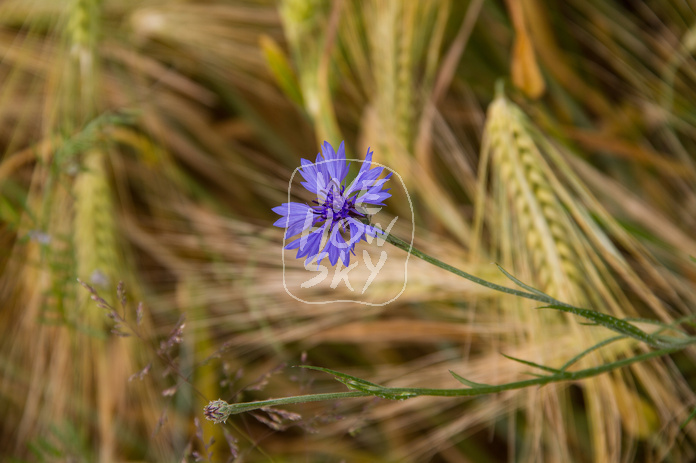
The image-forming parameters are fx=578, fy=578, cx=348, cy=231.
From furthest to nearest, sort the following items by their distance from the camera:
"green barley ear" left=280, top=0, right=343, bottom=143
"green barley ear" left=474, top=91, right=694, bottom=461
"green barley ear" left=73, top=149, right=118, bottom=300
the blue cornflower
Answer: "green barley ear" left=73, top=149, right=118, bottom=300 → "green barley ear" left=280, top=0, right=343, bottom=143 → "green barley ear" left=474, top=91, right=694, bottom=461 → the blue cornflower

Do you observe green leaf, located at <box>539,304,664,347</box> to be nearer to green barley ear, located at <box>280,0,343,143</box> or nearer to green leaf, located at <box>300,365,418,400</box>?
green leaf, located at <box>300,365,418,400</box>

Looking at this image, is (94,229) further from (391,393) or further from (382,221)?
(391,393)

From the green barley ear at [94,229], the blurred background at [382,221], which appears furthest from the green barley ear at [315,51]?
the green barley ear at [94,229]

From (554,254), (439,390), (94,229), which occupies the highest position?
(94,229)

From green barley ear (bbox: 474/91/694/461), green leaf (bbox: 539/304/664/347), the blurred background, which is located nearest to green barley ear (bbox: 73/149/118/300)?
the blurred background

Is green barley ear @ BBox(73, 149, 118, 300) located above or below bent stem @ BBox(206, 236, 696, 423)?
above

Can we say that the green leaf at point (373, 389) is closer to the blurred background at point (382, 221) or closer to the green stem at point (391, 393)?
the green stem at point (391, 393)

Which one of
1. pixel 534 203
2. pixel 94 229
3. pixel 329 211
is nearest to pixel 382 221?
pixel 534 203
